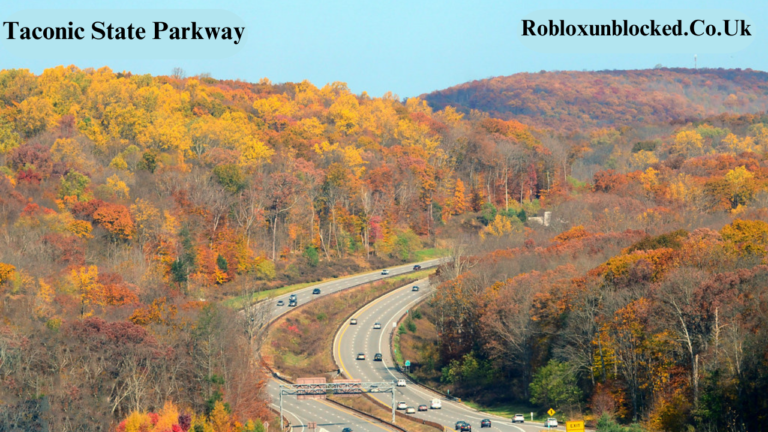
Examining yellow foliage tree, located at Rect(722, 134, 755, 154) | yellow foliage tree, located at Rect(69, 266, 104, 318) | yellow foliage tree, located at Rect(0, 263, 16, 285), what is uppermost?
yellow foliage tree, located at Rect(722, 134, 755, 154)

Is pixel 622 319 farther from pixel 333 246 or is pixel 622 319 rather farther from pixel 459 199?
pixel 459 199

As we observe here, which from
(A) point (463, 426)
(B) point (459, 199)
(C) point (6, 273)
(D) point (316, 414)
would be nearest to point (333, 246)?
(B) point (459, 199)

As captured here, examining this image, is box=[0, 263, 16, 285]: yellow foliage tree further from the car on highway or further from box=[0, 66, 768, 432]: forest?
the car on highway

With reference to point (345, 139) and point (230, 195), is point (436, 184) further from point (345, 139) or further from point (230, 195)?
point (230, 195)

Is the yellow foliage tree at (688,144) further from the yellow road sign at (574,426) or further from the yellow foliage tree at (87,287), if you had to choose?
the yellow road sign at (574,426)

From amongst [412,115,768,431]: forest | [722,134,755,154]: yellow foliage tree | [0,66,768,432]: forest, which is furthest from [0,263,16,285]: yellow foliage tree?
[722,134,755,154]: yellow foliage tree

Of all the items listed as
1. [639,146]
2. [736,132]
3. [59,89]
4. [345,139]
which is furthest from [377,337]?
[736,132]
